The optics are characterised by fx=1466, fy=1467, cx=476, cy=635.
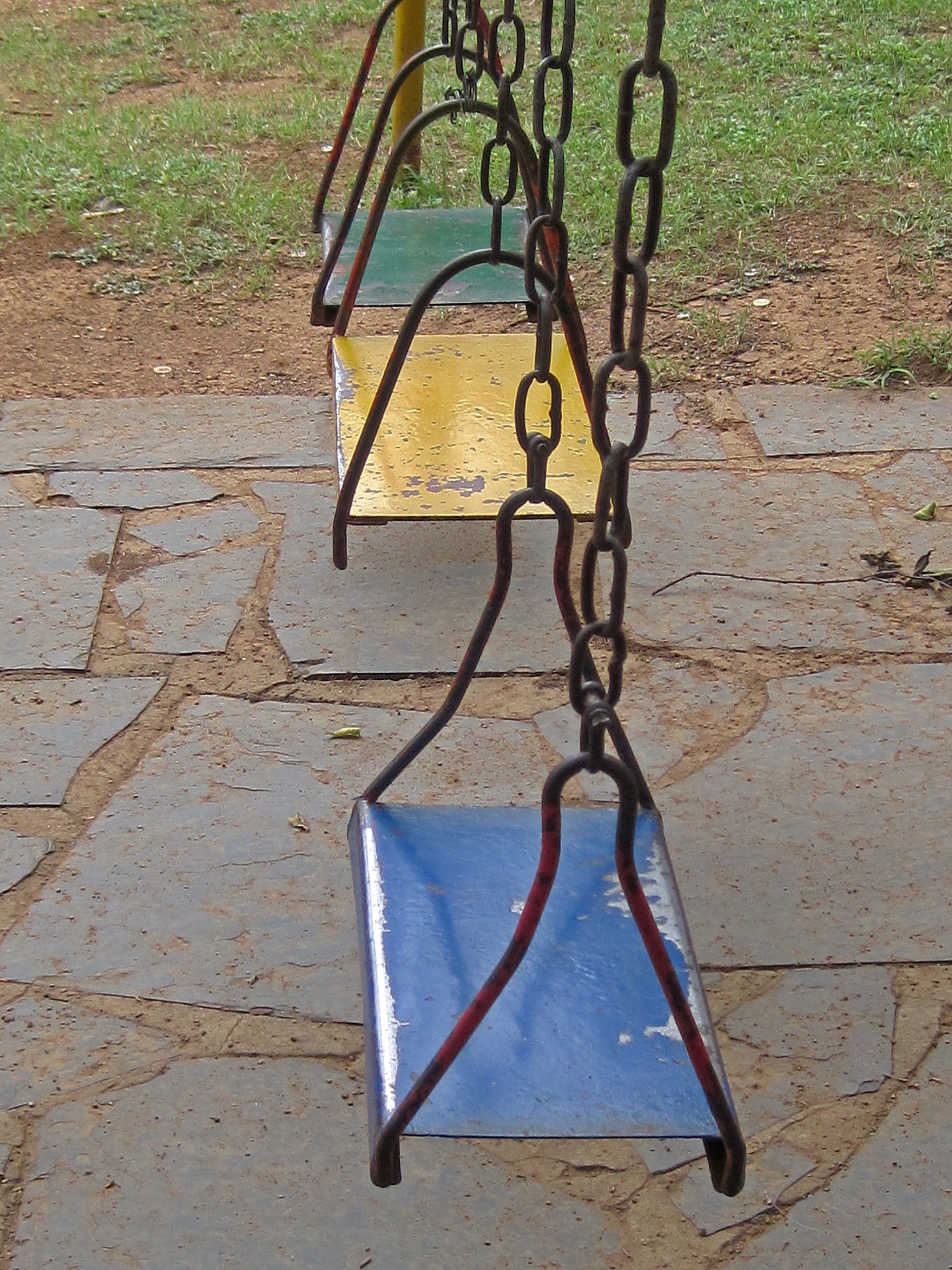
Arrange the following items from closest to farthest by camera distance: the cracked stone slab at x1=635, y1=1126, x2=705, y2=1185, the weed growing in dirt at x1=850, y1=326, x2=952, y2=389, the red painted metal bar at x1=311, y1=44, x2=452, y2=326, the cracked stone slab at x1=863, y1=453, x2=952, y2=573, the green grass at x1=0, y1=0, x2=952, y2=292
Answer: the cracked stone slab at x1=635, y1=1126, x2=705, y2=1185 < the red painted metal bar at x1=311, y1=44, x2=452, y2=326 < the cracked stone slab at x1=863, y1=453, x2=952, y2=573 < the weed growing in dirt at x1=850, y1=326, x2=952, y2=389 < the green grass at x1=0, y1=0, x2=952, y2=292

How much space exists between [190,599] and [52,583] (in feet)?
0.93

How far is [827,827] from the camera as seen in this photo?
2.26 m

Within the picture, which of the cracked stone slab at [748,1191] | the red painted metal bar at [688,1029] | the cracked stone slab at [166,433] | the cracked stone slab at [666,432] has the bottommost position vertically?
the cracked stone slab at [748,1191]

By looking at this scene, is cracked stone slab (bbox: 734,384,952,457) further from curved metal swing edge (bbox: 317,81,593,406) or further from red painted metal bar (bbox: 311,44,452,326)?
red painted metal bar (bbox: 311,44,452,326)

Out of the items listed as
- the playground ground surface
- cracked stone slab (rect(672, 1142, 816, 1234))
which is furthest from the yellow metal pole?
cracked stone slab (rect(672, 1142, 816, 1234))

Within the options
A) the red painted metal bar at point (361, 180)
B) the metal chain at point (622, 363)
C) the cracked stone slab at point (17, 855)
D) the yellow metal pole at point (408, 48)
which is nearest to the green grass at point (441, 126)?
the yellow metal pole at point (408, 48)

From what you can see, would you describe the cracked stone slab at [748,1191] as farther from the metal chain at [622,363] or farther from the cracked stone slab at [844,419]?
the cracked stone slab at [844,419]

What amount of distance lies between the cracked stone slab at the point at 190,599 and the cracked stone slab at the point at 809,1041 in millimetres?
1229

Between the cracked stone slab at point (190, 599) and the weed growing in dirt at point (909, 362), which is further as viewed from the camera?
the weed growing in dirt at point (909, 362)

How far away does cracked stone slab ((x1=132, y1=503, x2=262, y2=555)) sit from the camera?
9.90ft

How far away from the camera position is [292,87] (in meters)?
5.75

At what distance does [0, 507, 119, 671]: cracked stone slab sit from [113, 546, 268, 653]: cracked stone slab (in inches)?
3.1

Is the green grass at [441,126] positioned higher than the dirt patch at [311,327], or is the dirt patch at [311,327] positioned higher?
the green grass at [441,126]

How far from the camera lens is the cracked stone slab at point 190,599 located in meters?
2.72
